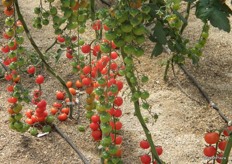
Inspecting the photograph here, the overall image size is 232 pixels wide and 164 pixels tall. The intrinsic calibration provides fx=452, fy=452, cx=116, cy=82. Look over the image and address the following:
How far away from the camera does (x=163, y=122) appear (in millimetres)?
2502

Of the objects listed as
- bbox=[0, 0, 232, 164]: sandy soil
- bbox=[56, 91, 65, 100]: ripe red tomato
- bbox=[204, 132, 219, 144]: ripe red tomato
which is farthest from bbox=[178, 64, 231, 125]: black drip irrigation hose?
bbox=[204, 132, 219, 144]: ripe red tomato

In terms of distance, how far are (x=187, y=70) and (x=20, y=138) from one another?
47.9 inches

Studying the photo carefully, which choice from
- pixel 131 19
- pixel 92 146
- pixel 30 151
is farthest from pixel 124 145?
pixel 131 19

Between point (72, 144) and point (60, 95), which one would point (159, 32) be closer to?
point (72, 144)

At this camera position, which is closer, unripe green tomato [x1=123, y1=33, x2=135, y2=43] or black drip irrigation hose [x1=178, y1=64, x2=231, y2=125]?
unripe green tomato [x1=123, y1=33, x2=135, y2=43]

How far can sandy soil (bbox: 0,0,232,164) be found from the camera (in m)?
2.23

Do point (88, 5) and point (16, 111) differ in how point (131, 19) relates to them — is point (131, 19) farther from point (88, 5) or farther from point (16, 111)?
point (16, 111)

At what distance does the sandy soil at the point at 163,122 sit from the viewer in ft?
7.32

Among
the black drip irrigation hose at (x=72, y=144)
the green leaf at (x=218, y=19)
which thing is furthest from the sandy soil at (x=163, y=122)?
the green leaf at (x=218, y=19)

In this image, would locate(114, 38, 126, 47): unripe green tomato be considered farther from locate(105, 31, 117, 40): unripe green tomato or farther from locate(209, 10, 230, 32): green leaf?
locate(209, 10, 230, 32): green leaf

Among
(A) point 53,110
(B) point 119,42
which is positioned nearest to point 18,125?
(A) point 53,110

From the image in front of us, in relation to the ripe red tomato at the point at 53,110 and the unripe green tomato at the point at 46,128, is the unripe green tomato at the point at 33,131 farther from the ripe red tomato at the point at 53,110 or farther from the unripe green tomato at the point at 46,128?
the ripe red tomato at the point at 53,110

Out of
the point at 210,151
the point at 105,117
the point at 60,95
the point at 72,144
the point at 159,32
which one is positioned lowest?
the point at 72,144

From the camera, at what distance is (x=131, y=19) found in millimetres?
1139
